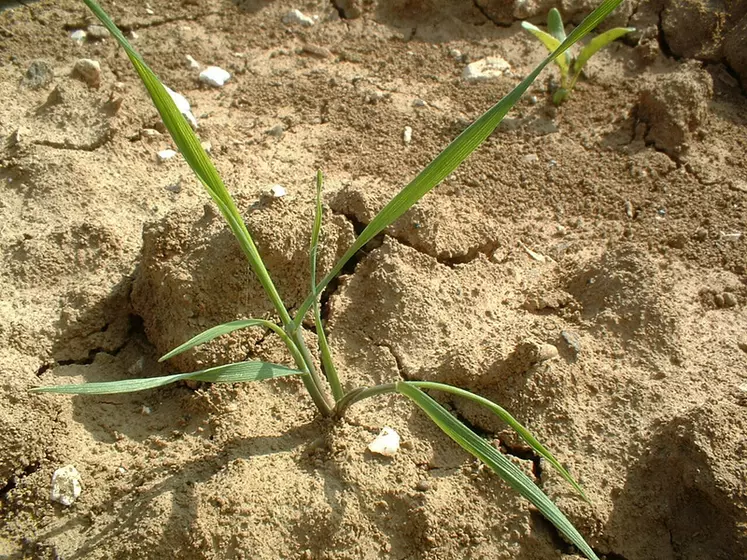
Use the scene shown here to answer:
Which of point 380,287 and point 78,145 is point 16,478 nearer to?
point 380,287

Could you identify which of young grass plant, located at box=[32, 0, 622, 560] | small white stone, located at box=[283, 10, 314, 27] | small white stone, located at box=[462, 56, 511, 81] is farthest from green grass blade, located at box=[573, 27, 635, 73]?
young grass plant, located at box=[32, 0, 622, 560]

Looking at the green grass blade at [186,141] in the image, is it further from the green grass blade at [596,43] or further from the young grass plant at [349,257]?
the green grass blade at [596,43]

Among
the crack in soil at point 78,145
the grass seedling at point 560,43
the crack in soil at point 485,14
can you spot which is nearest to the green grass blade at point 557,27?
the grass seedling at point 560,43

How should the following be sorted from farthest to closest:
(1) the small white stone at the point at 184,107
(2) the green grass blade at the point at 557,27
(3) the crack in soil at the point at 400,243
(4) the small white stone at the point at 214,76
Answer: (4) the small white stone at the point at 214,76 → (2) the green grass blade at the point at 557,27 → (1) the small white stone at the point at 184,107 → (3) the crack in soil at the point at 400,243

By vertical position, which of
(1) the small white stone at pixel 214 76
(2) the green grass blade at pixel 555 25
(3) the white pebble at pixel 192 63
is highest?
(2) the green grass blade at pixel 555 25

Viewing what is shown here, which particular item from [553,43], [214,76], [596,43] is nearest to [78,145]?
[214,76]

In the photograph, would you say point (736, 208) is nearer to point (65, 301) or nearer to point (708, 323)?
point (708, 323)

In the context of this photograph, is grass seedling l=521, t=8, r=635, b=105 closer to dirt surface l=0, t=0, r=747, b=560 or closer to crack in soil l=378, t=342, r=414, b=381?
dirt surface l=0, t=0, r=747, b=560
